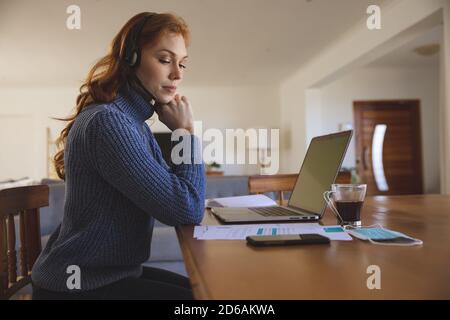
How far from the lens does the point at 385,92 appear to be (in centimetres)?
665

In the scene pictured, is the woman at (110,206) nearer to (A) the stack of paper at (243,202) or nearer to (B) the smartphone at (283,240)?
(B) the smartphone at (283,240)

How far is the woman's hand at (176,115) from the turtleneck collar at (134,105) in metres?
0.03

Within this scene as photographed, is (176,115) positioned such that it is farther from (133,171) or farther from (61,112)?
(61,112)

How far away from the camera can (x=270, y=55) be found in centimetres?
529

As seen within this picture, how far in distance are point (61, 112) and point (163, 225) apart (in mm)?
5147

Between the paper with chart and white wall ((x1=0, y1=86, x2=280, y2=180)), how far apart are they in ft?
20.0

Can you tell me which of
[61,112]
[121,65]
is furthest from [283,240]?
[61,112]

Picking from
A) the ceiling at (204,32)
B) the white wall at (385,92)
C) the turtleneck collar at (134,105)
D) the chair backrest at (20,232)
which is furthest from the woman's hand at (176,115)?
the white wall at (385,92)

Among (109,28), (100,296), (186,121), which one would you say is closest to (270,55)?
(109,28)

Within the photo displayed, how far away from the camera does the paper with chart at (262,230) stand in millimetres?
758

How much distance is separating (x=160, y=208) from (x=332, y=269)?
387mm

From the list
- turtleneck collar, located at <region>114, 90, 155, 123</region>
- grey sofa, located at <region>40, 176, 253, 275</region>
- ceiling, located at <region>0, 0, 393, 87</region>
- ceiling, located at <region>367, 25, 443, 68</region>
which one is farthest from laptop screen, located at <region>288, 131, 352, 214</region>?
ceiling, located at <region>367, 25, 443, 68</region>

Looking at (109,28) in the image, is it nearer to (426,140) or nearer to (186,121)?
(186,121)

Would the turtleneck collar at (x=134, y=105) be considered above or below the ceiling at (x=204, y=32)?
below
